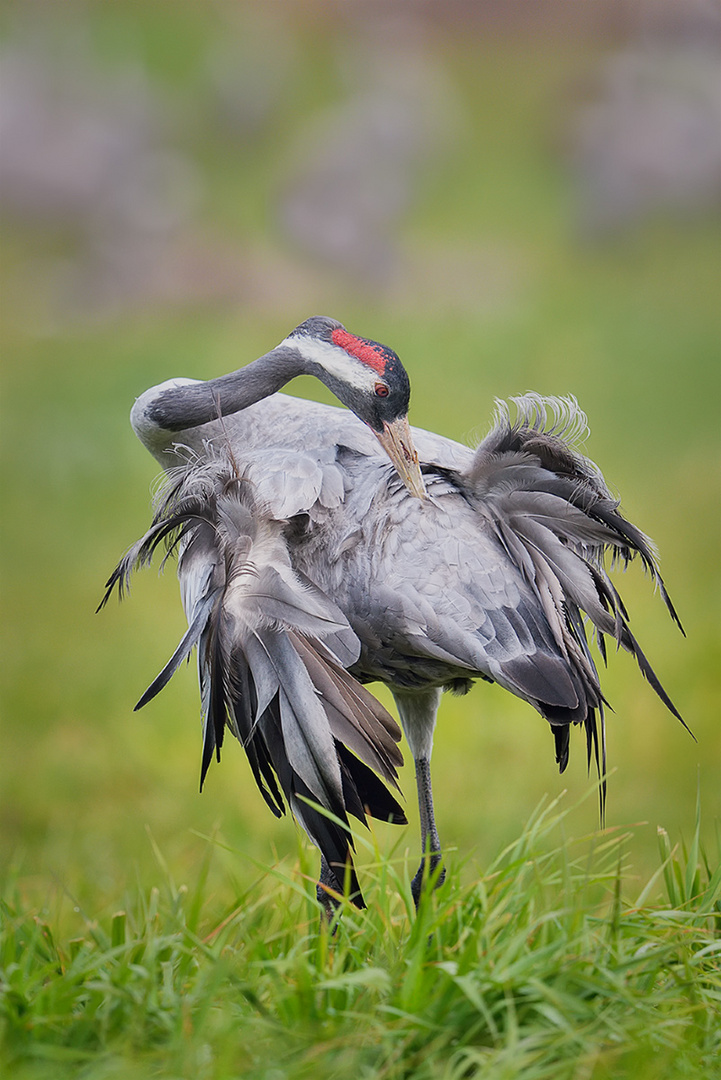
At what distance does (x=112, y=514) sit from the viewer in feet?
20.6

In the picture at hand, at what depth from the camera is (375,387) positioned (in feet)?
5.98

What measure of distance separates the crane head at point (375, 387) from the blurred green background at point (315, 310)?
194cm

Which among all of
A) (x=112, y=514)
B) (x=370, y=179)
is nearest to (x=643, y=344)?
(x=370, y=179)

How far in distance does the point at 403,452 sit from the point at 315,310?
6.88m

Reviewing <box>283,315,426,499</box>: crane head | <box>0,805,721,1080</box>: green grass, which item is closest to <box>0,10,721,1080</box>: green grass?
<box>0,805,721,1080</box>: green grass

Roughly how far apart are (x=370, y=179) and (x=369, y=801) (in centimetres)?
774

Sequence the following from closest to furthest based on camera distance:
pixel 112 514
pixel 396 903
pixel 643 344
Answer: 1. pixel 396 903
2. pixel 112 514
3. pixel 643 344


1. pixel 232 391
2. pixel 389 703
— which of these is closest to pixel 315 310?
pixel 389 703

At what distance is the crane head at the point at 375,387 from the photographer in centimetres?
179

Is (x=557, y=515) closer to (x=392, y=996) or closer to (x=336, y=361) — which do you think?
(x=336, y=361)

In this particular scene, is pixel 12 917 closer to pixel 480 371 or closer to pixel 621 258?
pixel 480 371

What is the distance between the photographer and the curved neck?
196 cm

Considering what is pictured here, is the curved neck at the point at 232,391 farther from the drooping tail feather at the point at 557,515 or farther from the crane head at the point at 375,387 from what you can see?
the drooping tail feather at the point at 557,515

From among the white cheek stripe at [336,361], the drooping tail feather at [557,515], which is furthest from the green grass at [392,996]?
the white cheek stripe at [336,361]
